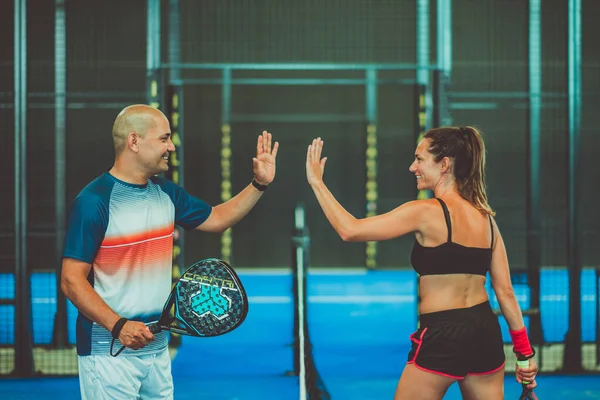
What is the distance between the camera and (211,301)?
2.55 meters

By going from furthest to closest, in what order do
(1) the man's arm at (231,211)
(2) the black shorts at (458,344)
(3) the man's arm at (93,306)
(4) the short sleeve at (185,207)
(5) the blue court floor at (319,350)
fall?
(5) the blue court floor at (319,350)
(1) the man's arm at (231,211)
(4) the short sleeve at (185,207)
(2) the black shorts at (458,344)
(3) the man's arm at (93,306)

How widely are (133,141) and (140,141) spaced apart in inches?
1.0

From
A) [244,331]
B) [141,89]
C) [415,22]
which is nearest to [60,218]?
[244,331]

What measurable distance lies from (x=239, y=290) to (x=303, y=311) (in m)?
1.80

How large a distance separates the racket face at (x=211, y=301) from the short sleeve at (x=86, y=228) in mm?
316

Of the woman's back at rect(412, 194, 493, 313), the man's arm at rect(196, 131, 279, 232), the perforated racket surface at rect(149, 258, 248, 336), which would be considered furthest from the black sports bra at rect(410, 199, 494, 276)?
the man's arm at rect(196, 131, 279, 232)

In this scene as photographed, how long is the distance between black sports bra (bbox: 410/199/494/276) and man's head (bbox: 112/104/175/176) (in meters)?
0.97

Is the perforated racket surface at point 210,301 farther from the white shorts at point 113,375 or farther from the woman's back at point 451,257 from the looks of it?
the woman's back at point 451,257

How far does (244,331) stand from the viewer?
7.14 meters

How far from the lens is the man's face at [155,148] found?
2.67 metres

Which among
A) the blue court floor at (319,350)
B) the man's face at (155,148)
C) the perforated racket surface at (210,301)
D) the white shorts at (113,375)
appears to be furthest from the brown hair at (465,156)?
the blue court floor at (319,350)

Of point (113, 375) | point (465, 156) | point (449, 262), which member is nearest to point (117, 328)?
point (113, 375)

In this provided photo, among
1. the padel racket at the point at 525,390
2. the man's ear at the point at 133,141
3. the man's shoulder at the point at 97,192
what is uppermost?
the man's ear at the point at 133,141

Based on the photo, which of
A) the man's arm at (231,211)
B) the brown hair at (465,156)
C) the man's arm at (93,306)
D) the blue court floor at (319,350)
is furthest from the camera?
A: the blue court floor at (319,350)
